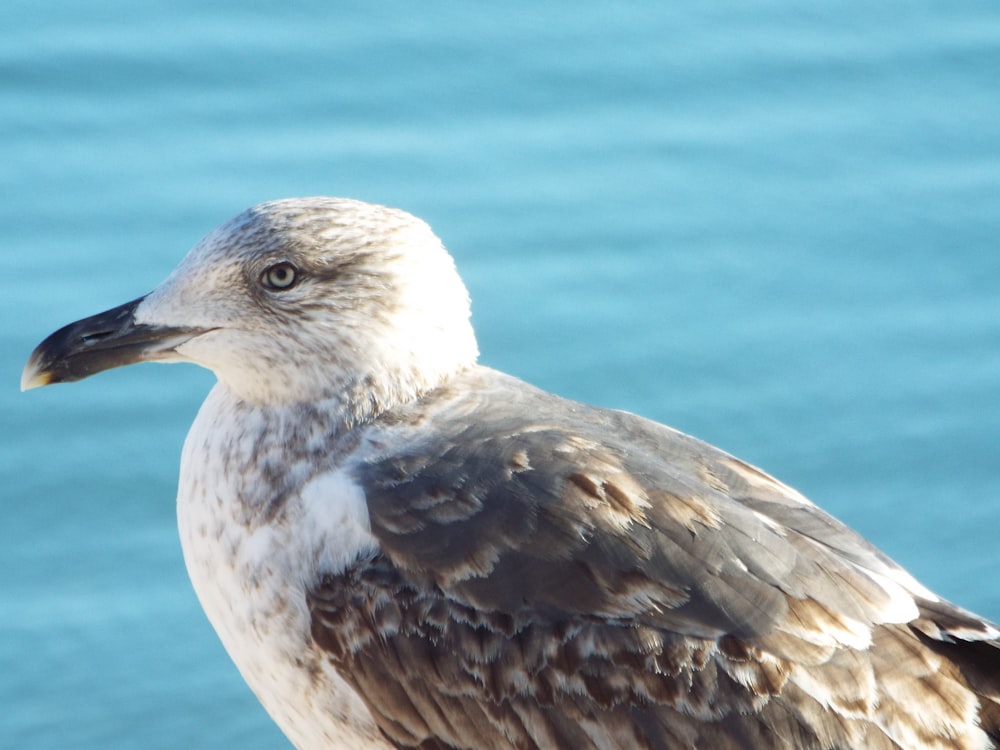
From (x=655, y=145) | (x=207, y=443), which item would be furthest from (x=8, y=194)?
(x=207, y=443)

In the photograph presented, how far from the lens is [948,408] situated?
6309 mm

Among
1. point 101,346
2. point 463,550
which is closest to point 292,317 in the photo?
point 101,346

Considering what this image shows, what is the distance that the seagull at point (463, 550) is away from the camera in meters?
3.60

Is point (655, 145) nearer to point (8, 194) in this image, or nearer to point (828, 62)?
point (828, 62)

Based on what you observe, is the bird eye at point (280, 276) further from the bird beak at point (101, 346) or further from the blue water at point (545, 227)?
the blue water at point (545, 227)

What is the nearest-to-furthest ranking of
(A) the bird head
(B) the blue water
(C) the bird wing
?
(C) the bird wing
(A) the bird head
(B) the blue water

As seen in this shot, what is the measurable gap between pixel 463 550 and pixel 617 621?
0.34 metres

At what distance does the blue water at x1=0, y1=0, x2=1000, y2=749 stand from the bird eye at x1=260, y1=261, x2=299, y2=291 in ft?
5.94

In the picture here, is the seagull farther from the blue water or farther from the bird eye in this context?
the blue water

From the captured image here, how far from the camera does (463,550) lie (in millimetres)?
3680

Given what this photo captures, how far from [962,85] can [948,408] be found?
6.28 feet

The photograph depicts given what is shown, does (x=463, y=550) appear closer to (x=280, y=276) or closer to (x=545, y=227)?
(x=280, y=276)

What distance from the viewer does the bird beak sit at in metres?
3.94

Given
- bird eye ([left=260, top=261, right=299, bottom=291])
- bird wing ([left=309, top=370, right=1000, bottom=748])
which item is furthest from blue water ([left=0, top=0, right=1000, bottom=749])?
bird eye ([left=260, top=261, right=299, bottom=291])
